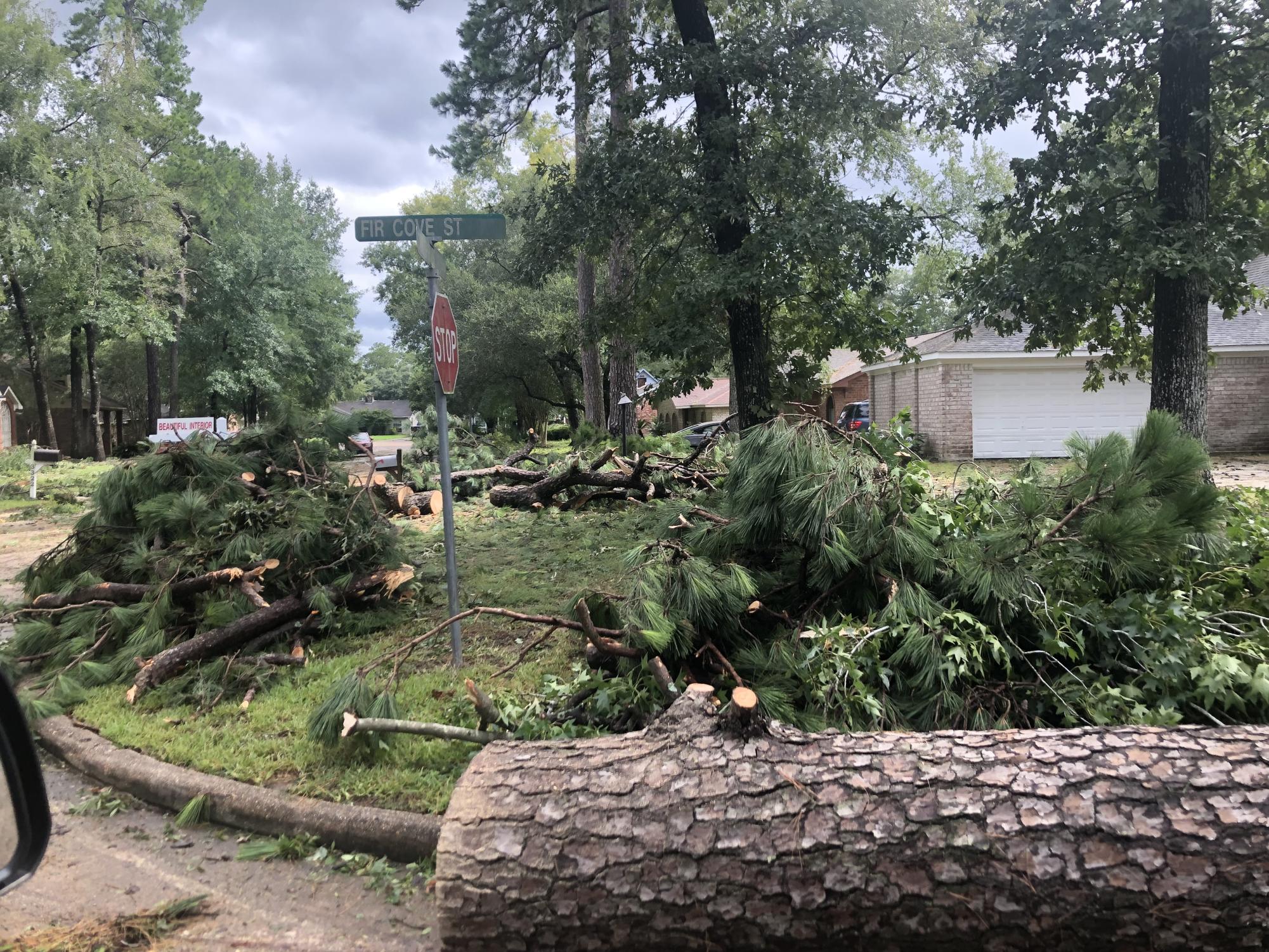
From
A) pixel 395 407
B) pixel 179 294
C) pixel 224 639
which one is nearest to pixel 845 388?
pixel 179 294

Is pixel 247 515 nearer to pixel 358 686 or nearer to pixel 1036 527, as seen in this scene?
pixel 358 686

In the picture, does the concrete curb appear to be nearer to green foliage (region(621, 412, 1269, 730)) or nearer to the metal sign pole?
green foliage (region(621, 412, 1269, 730))

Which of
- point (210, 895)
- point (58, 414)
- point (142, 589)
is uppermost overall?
point (58, 414)

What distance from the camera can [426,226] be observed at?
15.4 ft

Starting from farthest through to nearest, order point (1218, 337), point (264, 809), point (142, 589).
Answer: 1. point (1218, 337)
2. point (142, 589)
3. point (264, 809)

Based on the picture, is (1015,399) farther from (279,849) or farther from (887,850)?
(279,849)

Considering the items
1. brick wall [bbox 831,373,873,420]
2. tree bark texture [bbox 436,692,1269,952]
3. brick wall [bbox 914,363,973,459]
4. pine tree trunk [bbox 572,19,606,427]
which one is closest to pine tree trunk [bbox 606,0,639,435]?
pine tree trunk [bbox 572,19,606,427]

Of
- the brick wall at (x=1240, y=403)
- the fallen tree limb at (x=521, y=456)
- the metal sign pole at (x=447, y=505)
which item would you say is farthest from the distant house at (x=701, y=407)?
the metal sign pole at (x=447, y=505)

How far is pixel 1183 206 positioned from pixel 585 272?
14.0 m

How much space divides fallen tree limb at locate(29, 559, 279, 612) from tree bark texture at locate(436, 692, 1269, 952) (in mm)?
3340

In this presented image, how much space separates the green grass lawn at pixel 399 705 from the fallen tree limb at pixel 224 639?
0.50ft

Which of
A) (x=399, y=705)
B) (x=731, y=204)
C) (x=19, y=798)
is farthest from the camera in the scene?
(x=731, y=204)

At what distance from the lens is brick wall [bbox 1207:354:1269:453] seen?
1872 cm

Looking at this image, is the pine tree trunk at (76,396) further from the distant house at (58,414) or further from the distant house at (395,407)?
the distant house at (395,407)
